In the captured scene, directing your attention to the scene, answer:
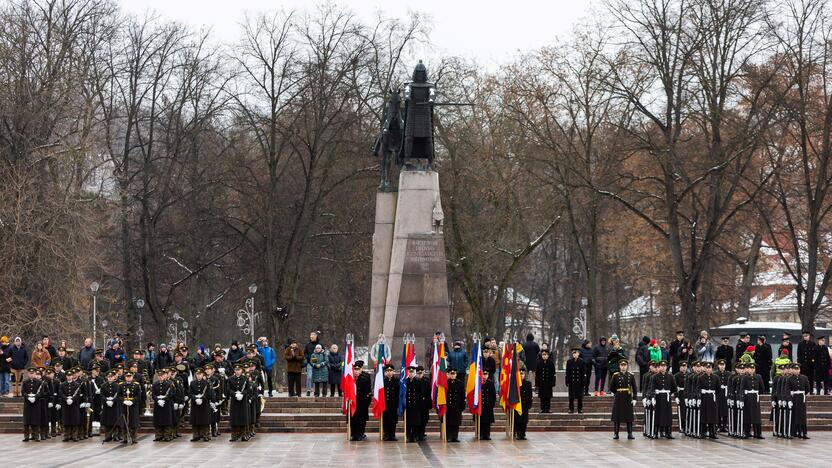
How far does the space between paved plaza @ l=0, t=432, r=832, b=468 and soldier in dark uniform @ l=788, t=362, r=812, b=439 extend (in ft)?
0.97

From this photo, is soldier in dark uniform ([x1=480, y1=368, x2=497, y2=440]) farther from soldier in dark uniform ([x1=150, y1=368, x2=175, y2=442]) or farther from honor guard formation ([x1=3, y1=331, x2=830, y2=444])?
soldier in dark uniform ([x1=150, y1=368, x2=175, y2=442])

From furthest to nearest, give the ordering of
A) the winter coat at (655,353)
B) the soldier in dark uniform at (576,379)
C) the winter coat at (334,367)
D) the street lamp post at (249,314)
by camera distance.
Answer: the street lamp post at (249,314) < the winter coat at (334,367) < the winter coat at (655,353) < the soldier in dark uniform at (576,379)

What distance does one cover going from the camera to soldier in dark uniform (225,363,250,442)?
80.5ft

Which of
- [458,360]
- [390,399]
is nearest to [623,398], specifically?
[390,399]

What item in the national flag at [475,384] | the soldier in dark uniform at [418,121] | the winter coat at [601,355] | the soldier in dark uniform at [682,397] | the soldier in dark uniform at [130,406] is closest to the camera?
the national flag at [475,384]

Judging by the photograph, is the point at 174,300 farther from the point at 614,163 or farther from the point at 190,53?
the point at 614,163

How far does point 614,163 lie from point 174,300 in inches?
721

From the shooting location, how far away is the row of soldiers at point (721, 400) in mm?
24703

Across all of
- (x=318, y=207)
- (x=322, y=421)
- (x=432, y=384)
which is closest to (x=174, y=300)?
(x=318, y=207)

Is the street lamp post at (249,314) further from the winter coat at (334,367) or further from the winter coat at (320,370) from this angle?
the winter coat at (334,367)

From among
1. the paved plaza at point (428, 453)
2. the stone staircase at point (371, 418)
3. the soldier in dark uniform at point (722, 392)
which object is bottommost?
the paved plaza at point (428, 453)

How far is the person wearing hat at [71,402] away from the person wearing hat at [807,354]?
1513 centimetres

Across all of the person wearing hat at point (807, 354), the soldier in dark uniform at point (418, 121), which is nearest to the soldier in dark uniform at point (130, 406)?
the soldier in dark uniform at point (418, 121)

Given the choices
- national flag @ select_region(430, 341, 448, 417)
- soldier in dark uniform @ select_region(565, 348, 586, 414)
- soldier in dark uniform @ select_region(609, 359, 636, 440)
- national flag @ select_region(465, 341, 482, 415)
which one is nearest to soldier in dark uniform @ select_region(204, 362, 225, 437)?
national flag @ select_region(430, 341, 448, 417)
